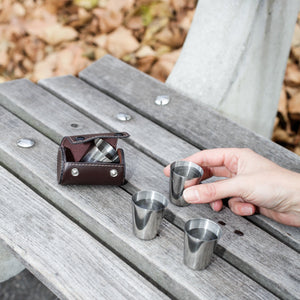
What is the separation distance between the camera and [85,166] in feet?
4.56

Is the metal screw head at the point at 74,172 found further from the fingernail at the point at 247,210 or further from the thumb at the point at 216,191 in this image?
the fingernail at the point at 247,210

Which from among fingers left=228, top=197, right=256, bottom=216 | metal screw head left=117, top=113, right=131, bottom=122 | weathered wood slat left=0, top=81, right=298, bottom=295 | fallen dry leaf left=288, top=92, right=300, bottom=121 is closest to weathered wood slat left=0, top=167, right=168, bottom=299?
weathered wood slat left=0, top=81, right=298, bottom=295

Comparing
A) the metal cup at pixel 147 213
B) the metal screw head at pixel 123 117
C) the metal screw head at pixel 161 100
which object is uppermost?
the metal cup at pixel 147 213

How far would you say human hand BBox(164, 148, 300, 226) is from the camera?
4.43 ft

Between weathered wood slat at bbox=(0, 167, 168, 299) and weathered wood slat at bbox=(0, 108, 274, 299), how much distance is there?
0.05 m

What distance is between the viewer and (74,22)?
3.45 metres

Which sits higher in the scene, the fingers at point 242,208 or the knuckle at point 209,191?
the knuckle at point 209,191

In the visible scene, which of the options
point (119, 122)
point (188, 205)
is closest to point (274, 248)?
point (188, 205)

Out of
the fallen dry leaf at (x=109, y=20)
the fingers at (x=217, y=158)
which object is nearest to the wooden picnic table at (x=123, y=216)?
the fingers at (x=217, y=158)

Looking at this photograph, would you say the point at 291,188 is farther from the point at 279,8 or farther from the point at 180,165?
the point at 279,8

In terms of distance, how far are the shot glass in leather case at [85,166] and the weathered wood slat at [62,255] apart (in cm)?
10

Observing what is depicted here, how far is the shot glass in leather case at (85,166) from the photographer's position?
1.39 meters

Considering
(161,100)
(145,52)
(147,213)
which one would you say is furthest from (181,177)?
(145,52)

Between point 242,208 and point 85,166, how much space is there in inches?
17.4
